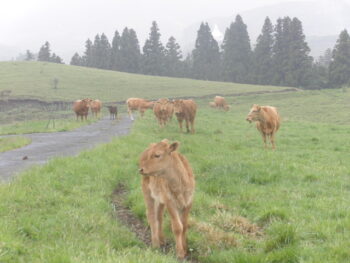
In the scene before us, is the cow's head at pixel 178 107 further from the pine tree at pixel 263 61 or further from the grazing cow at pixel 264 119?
the pine tree at pixel 263 61

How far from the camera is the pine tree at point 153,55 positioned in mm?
90688

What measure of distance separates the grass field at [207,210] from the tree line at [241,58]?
201 ft

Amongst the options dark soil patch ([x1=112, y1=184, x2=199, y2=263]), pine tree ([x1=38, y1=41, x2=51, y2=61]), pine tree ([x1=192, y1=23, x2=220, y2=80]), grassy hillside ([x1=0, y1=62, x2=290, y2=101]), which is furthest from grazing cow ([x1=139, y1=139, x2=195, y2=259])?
pine tree ([x1=38, y1=41, x2=51, y2=61])

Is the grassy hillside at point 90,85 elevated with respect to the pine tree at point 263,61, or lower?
lower

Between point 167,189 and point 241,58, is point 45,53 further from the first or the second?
point 167,189

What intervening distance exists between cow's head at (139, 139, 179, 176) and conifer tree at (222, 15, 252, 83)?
75936mm

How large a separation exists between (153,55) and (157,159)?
284 ft

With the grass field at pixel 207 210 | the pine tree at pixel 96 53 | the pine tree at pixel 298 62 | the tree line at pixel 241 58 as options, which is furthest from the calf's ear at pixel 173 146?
the pine tree at pixel 96 53

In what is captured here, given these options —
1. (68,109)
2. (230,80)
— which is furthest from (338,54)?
(68,109)

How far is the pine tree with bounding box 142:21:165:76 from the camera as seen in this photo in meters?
90.7

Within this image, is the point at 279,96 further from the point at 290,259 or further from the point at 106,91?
the point at 290,259

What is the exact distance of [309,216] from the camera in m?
7.14

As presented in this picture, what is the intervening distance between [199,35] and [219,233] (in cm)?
8907

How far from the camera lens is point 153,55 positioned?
90750 mm
